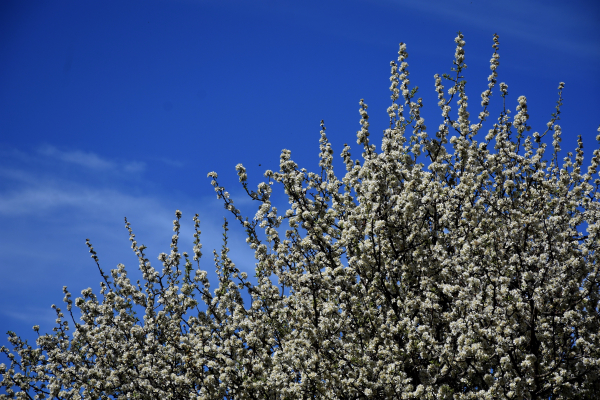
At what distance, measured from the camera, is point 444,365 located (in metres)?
7.36

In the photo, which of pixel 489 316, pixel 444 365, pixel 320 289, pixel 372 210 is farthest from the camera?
pixel 320 289

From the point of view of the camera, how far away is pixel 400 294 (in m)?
8.60

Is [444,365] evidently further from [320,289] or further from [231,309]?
[231,309]

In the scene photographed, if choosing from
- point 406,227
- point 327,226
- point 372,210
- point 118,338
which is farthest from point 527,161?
point 118,338

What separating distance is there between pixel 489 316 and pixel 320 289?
3322mm

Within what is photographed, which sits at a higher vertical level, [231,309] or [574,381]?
[231,309]

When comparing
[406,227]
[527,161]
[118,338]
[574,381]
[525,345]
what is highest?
[527,161]

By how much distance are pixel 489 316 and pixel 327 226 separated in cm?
358

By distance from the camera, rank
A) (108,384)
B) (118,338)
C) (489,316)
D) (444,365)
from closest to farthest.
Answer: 1. (489,316)
2. (444,365)
3. (108,384)
4. (118,338)

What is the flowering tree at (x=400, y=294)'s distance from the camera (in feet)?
23.1

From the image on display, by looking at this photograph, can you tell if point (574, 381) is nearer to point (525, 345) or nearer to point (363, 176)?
point (525, 345)

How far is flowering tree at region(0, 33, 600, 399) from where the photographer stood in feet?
23.1

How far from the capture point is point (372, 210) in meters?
8.25

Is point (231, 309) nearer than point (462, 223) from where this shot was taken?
No
